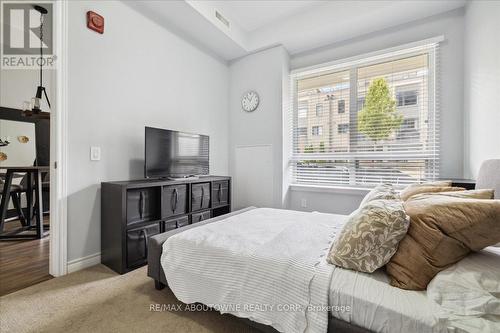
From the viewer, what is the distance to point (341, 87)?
339 cm

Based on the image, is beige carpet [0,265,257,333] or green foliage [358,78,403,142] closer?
Answer: beige carpet [0,265,257,333]

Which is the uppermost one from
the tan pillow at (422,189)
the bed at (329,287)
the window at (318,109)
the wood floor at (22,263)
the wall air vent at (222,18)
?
the wall air vent at (222,18)

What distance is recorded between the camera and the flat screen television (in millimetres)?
2523

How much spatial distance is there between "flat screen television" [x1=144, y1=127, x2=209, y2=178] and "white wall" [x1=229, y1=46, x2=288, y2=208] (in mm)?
847

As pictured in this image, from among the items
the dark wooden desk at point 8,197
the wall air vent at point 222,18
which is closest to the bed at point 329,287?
the dark wooden desk at point 8,197

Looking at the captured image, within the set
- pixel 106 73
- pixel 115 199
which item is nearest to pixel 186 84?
pixel 106 73

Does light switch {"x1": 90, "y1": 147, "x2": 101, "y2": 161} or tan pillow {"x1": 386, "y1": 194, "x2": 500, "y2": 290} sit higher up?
light switch {"x1": 90, "y1": 147, "x2": 101, "y2": 161}

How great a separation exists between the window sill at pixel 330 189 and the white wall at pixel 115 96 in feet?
6.17

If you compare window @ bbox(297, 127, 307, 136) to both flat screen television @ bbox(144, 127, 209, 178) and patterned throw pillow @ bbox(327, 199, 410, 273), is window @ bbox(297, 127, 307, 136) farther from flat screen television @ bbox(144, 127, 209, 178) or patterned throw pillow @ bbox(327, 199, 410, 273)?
patterned throw pillow @ bbox(327, 199, 410, 273)

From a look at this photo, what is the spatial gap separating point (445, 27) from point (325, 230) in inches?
116

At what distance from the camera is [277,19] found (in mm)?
3314

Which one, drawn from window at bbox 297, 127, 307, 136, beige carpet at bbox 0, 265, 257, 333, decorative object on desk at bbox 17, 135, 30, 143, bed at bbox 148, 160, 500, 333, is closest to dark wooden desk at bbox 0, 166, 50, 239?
decorative object on desk at bbox 17, 135, 30, 143

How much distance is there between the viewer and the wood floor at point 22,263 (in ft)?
6.33

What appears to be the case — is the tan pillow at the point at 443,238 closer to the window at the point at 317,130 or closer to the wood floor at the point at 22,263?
the window at the point at 317,130
